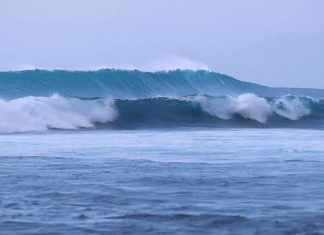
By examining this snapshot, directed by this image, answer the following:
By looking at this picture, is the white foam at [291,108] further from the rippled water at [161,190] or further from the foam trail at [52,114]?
the rippled water at [161,190]

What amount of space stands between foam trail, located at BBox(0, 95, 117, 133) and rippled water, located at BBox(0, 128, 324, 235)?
24.5ft

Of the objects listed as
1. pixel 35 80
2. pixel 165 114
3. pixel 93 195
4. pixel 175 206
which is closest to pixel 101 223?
pixel 175 206

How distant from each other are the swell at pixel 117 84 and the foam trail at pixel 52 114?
4.29 metres

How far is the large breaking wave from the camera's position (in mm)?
23812

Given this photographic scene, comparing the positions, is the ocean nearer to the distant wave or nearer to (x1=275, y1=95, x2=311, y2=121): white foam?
the distant wave

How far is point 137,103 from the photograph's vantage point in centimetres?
2664

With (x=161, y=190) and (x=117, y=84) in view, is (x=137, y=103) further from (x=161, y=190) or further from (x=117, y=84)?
(x=161, y=190)

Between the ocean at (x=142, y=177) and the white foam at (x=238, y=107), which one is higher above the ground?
the white foam at (x=238, y=107)

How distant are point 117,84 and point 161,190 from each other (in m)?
25.3

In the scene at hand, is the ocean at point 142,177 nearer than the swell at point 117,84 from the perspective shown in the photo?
Yes

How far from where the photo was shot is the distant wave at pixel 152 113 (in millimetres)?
23062

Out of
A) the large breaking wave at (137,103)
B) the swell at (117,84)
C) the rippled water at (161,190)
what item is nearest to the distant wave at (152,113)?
the large breaking wave at (137,103)

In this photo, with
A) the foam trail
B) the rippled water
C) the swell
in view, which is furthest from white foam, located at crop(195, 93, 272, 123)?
the rippled water

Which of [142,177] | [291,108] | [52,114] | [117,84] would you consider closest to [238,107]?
[291,108]
